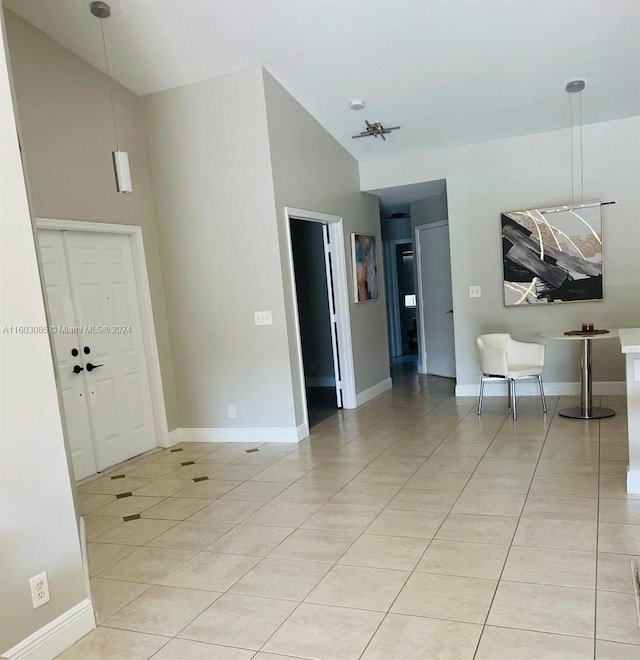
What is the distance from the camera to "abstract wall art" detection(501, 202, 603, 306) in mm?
5383

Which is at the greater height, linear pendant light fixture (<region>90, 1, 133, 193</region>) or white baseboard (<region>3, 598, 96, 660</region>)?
linear pendant light fixture (<region>90, 1, 133, 193</region>)

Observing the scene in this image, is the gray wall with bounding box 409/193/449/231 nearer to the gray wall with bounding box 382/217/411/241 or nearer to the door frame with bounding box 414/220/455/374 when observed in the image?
the door frame with bounding box 414/220/455/374

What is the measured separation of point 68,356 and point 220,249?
1.54 meters

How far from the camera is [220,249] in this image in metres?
4.82

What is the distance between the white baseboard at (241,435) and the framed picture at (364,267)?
1867 millimetres

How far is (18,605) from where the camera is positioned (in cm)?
201

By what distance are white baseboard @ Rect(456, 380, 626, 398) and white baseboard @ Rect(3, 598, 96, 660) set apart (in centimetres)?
468

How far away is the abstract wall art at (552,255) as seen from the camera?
5.38 meters

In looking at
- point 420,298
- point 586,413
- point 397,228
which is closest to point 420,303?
point 420,298

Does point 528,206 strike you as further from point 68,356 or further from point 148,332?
point 68,356

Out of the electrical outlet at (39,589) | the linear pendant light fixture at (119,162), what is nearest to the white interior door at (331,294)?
the linear pendant light fixture at (119,162)

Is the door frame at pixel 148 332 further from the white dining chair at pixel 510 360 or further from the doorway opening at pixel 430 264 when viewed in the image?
the white dining chair at pixel 510 360

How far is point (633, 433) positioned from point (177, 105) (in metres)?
Result: 4.33

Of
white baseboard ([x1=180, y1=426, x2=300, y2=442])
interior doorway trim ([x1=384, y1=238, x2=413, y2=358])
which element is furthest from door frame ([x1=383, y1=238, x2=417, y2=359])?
white baseboard ([x1=180, y1=426, x2=300, y2=442])
